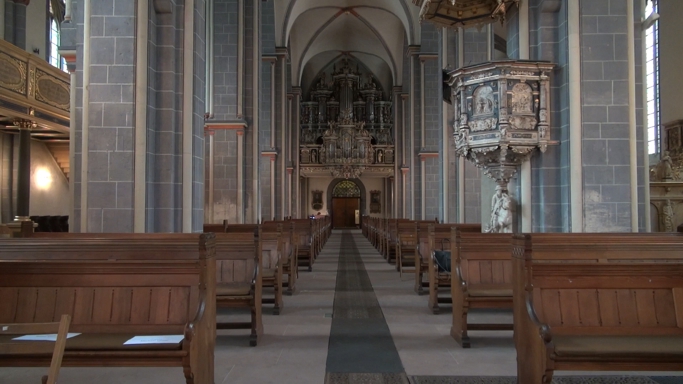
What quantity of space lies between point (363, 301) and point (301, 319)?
Result: 1.39 m

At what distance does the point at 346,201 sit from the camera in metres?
35.3

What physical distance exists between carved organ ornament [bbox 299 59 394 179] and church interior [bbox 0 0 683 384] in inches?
541

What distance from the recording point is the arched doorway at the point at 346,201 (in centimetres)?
3528

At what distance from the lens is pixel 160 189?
25.3 ft

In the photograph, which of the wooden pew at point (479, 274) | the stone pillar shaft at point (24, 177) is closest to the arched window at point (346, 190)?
the stone pillar shaft at point (24, 177)

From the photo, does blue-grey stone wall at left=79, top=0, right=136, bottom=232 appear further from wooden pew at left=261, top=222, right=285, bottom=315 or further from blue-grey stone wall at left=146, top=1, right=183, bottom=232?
wooden pew at left=261, top=222, right=285, bottom=315

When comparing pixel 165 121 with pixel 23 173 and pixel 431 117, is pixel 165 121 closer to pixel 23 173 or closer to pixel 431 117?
pixel 23 173

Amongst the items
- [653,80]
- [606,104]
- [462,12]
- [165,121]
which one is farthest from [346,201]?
[165,121]

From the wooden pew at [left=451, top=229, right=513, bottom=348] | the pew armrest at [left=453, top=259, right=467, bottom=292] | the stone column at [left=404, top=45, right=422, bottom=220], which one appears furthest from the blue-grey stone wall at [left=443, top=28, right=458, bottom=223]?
the pew armrest at [left=453, top=259, right=467, bottom=292]

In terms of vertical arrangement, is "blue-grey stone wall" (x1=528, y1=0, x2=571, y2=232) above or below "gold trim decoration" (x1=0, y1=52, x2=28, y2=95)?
below

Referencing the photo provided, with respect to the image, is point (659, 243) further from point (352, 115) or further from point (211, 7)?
point (352, 115)

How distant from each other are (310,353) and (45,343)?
2.63 metres

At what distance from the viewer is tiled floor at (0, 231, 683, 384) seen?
3.96 meters

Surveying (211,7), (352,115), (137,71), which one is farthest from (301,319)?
(352,115)
